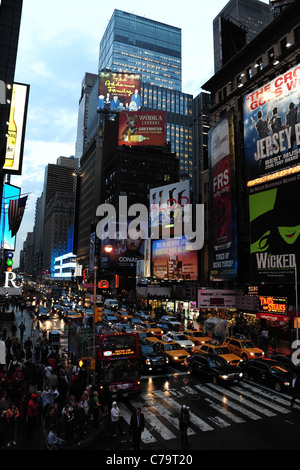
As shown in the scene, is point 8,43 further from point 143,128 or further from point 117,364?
point 143,128

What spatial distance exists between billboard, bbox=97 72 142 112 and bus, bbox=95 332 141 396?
105m

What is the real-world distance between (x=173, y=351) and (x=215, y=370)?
5513 mm

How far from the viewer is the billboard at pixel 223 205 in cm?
4022

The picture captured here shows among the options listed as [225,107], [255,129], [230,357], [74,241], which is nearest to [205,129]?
[74,241]

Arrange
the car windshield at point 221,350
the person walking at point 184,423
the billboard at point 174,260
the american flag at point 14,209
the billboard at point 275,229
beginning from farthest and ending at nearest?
the billboard at point 174,260 < the billboard at point 275,229 < the american flag at point 14,209 < the car windshield at point 221,350 < the person walking at point 184,423

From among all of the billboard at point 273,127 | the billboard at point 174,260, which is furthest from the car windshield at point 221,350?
the billboard at point 174,260

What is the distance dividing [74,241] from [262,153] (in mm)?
141091

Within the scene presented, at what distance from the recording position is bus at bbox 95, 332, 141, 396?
16.5m

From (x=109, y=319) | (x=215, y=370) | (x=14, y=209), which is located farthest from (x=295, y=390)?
(x=109, y=319)

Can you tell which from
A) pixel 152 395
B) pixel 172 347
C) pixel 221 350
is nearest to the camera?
pixel 152 395

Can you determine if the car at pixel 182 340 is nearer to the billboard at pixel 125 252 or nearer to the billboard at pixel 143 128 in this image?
the billboard at pixel 143 128

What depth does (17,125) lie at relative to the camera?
81.4ft

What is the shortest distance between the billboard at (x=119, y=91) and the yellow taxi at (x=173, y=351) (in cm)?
9987

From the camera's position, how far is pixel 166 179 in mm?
126562
